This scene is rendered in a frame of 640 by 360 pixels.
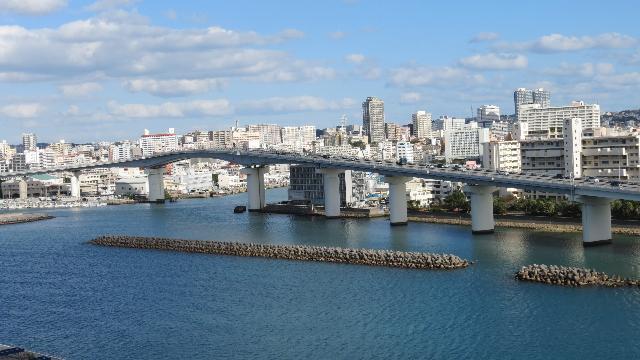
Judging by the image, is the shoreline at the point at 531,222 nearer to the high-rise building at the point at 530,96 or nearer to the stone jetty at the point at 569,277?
the stone jetty at the point at 569,277

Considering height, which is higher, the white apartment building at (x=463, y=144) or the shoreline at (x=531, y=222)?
the white apartment building at (x=463, y=144)

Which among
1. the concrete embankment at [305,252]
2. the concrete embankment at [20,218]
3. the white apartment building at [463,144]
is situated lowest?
the concrete embankment at [305,252]

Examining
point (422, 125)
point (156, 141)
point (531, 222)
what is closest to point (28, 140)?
point (156, 141)

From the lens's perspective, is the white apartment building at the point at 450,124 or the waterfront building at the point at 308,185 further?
the white apartment building at the point at 450,124

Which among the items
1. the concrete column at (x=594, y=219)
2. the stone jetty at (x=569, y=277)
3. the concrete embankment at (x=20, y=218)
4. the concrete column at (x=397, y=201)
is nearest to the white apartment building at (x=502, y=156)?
the concrete column at (x=397, y=201)

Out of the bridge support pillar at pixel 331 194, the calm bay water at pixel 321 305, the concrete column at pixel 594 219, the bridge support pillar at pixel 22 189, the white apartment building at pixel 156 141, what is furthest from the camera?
the white apartment building at pixel 156 141

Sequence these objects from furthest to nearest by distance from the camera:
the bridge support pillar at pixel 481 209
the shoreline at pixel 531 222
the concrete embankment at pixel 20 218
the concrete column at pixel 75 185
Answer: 1. the concrete column at pixel 75 185
2. the concrete embankment at pixel 20 218
3. the bridge support pillar at pixel 481 209
4. the shoreline at pixel 531 222

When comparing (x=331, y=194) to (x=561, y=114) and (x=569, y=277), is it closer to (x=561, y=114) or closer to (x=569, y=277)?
(x=569, y=277)
